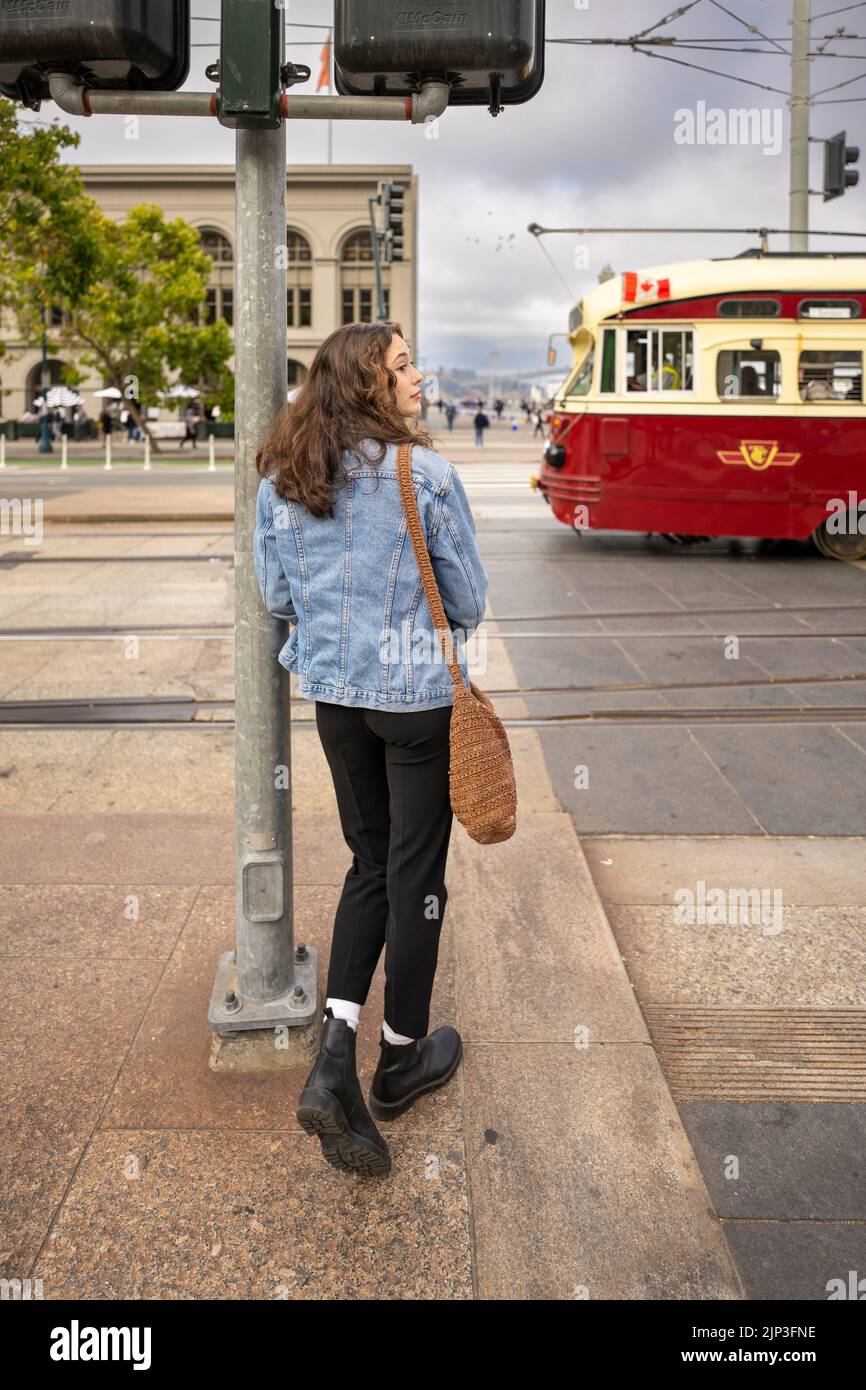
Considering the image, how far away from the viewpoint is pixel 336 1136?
9.34ft

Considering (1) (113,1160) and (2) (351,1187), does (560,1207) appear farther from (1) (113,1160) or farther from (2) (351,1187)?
(1) (113,1160)

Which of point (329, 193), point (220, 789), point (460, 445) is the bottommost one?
point (220, 789)

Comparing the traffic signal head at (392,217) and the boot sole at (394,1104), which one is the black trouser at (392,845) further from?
the traffic signal head at (392,217)

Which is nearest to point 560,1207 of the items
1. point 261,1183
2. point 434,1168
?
point 434,1168

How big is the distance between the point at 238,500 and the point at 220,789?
3.07 metres

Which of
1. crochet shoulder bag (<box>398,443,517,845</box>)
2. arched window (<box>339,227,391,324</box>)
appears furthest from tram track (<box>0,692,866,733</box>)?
arched window (<box>339,227,391,324</box>)

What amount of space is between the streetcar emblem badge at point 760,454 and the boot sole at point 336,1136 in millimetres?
11496

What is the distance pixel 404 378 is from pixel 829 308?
1171cm

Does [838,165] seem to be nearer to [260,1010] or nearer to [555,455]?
[555,455]

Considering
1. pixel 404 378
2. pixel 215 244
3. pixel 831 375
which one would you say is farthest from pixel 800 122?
pixel 215 244

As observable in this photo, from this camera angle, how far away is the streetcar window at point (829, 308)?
13.1 meters

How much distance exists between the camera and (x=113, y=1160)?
9.78ft

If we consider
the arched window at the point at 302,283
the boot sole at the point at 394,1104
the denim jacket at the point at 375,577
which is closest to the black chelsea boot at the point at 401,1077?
the boot sole at the point at 394,1104

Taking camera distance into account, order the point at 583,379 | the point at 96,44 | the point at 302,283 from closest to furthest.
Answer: the point at 96,44
the point at 583,379
the point at 302,283
